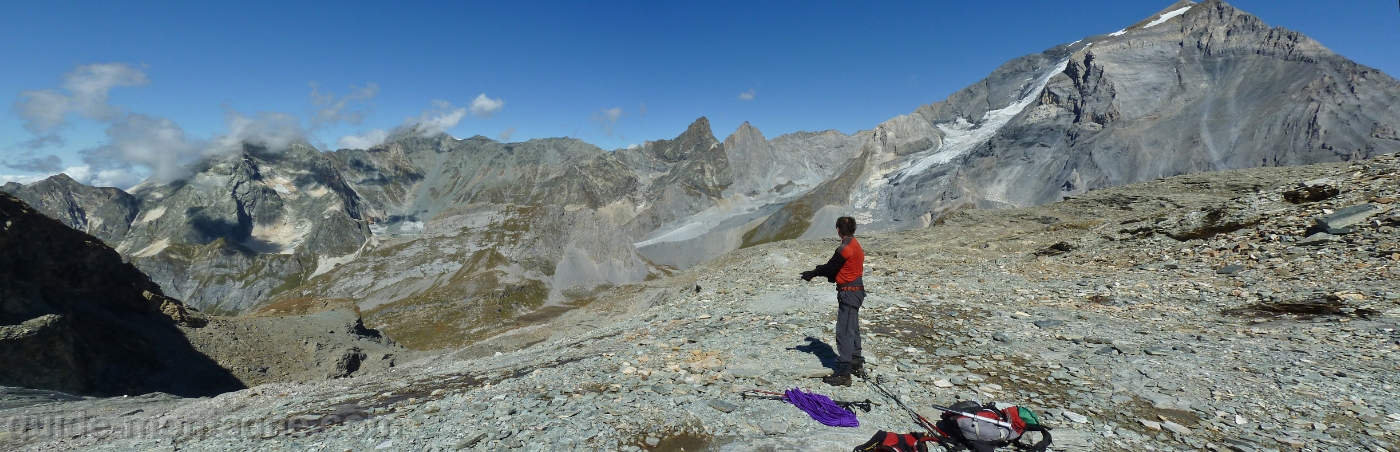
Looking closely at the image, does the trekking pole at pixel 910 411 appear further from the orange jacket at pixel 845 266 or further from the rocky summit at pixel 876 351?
the orange jacket at pixel 845 266

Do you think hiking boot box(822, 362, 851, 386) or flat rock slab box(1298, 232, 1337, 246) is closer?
hiking boot box(822, 362, 851, 386)

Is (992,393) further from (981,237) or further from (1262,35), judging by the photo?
(1262,35)

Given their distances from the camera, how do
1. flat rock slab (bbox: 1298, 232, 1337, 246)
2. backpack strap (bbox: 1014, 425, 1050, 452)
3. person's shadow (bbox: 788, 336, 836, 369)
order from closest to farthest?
backpack strap (bbox: 1014, 425, 1050, 452) → person's shadow (bbox: 788, 336, 836, 369) → flat rock slab (bbox: 1298, 232, 1337, 246)

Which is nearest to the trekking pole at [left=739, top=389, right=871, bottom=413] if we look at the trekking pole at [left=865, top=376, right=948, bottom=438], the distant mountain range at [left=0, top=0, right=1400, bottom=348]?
the trekking pole at [left=865, top=376, right=948, bottom=438]

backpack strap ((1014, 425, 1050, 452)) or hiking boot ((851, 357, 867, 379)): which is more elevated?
hiking boot ((851, 357, 867, 379))

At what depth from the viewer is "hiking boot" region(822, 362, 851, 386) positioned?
8336mm

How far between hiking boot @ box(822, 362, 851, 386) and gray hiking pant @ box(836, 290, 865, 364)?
0.07 m

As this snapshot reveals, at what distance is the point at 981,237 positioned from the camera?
3809cm

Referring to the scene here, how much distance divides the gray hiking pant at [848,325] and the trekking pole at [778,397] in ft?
3.03

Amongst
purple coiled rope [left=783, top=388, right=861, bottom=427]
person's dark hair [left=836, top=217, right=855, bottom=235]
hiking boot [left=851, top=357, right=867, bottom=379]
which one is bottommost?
purple coiled rope [left=783, top=388, right=861, bottom=427]

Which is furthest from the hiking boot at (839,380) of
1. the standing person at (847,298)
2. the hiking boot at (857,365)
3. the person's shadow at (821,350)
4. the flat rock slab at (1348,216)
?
the flat rock slab at (1348,216)

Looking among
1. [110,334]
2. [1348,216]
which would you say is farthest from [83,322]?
[1348,216]

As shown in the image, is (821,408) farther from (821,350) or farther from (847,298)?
(821,350)

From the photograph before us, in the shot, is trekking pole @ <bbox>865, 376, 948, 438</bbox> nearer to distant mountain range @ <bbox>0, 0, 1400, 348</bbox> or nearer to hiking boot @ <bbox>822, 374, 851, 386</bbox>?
hiking boot @ <bbox>822, 374, 851, 386</bbox>
